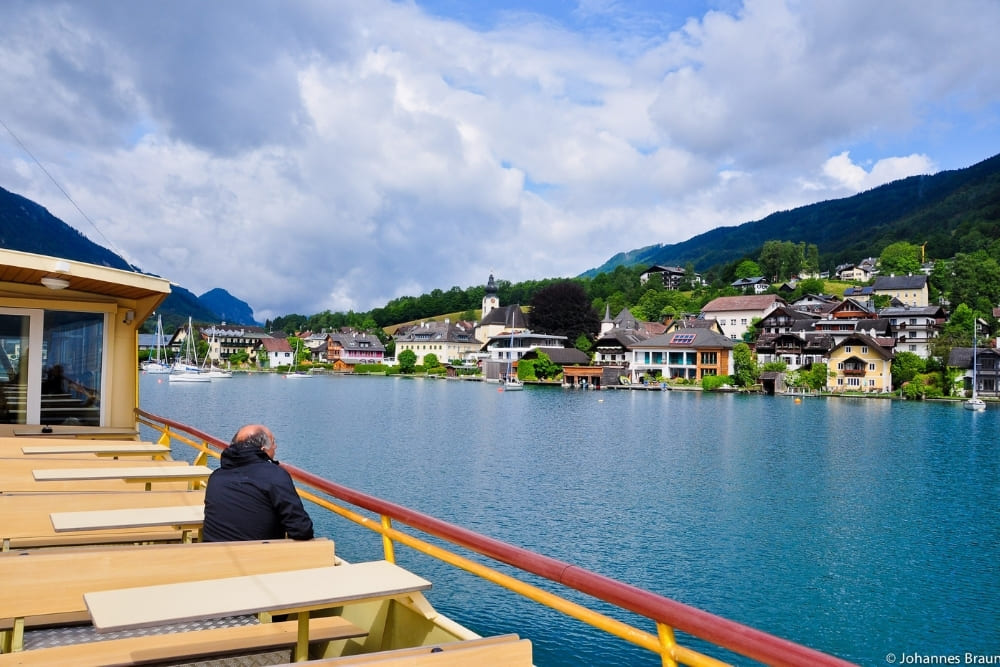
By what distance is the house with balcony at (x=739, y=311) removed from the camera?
384 feet

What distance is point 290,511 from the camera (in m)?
4.82

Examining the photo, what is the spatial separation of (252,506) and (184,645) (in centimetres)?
118

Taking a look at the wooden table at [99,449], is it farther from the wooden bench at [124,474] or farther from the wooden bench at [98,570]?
the wooden bench at [98,570]

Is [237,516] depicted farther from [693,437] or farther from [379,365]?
[379,365]

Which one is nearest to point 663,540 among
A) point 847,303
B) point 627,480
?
point 627,480

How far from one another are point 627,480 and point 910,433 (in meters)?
Answer: 27.5

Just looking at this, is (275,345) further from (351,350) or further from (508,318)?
(508,318)

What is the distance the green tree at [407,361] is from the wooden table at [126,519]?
132 m

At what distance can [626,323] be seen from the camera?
127312mm

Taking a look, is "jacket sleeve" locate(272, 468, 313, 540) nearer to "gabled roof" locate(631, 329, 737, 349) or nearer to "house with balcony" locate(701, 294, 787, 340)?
"gabled roof" locate(631, 329, 737, 349)

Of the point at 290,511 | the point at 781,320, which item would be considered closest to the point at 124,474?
the point at 290,511

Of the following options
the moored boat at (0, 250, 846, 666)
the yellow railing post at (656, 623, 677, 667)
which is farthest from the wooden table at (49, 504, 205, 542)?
the yellow railing post at (656, 623, 677, 667)

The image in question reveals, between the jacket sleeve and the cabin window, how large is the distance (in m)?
7.77

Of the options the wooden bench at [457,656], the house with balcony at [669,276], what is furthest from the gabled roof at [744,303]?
the wooden bench at [457,656]
